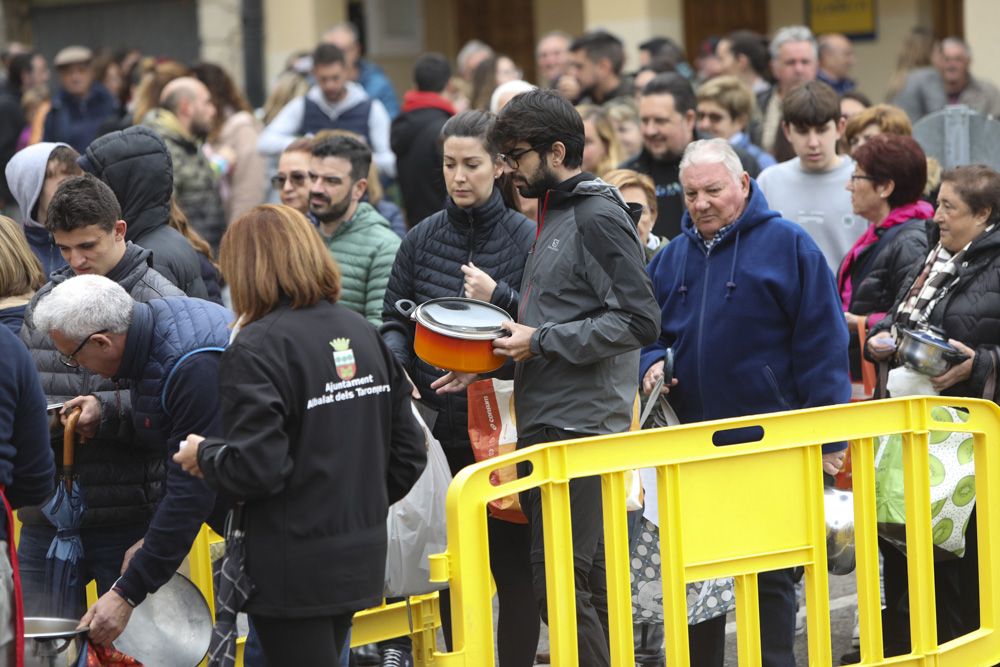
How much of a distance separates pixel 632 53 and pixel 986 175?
822cm

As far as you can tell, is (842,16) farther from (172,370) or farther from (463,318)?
(172,370)

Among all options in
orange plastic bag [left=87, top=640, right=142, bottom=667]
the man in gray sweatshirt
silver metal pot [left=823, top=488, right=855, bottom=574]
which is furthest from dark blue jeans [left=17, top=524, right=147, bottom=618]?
silver metal pot [left=823, top=488, right=855, bottom=574]

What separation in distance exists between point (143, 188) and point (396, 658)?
6.57 ft

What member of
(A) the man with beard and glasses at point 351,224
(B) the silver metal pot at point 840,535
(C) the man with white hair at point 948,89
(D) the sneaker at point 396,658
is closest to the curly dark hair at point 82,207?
(A) the man with beard and glasses at point 351,224

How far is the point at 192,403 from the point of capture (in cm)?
425

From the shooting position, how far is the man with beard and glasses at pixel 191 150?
8.56 m

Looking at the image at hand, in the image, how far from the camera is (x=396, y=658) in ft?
18.2

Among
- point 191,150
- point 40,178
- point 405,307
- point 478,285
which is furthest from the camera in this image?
point 191,150

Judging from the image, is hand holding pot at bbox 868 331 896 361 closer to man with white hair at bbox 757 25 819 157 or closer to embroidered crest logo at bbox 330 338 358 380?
embroidered crest logo at bbox 330 338 358 380

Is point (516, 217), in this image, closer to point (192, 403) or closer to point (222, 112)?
point (192, 403)

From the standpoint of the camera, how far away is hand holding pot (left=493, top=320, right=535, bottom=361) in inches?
178

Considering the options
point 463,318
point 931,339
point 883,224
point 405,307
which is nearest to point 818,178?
point 883,224

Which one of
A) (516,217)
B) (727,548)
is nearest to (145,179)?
(516,217)

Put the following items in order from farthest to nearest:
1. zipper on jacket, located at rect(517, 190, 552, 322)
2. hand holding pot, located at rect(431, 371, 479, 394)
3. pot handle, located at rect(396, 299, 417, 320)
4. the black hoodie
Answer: the black hoodie
pot handle, located at rect(396, 299, 417, 320)
hand holding pot, located at rect(431, 371, 479, 394)
zipper on jacket, located at rect(517, 190, 552, 322)
